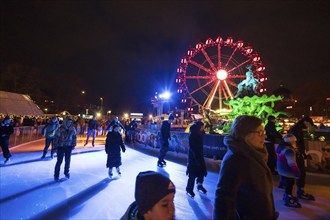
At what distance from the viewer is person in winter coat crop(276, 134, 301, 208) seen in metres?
4.49

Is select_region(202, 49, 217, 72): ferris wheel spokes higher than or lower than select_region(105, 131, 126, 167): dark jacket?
higher

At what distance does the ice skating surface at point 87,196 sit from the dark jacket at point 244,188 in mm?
2424

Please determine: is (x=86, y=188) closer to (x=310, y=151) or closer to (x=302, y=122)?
(x=302, y=122)

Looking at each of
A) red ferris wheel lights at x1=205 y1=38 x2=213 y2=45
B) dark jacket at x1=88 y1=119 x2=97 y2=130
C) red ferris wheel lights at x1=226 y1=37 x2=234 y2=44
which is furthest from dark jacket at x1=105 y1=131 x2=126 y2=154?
red ferris wheel lights at x1=205 y1=38 x2=213 y2=45

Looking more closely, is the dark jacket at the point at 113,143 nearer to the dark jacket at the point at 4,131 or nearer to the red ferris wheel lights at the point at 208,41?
the dark jacket at the point at 4,131

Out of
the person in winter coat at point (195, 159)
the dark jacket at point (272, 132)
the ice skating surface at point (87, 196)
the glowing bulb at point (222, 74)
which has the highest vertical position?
the glowing bulb at point (222, 74)

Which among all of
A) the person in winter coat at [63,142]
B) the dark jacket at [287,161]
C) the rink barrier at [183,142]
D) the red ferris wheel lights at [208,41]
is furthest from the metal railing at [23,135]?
the red ferris wheel lights at [208,41]

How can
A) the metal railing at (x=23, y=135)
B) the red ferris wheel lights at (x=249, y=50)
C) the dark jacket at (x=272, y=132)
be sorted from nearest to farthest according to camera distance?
the dark jacket at (x=272, y=132) < the metal railing at (x=23, y=135) < the red ferris wheel lights at (x=249, y=50)

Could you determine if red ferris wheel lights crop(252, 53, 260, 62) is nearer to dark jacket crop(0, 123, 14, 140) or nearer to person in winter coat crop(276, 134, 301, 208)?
person in winter coat crop(276, 134, 301, 208)

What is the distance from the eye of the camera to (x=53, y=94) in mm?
45469

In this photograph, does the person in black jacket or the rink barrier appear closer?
the person in black jacket

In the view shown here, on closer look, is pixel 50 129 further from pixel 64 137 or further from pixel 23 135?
pixel 23 135

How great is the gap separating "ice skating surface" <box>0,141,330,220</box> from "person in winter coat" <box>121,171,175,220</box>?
3.02 m

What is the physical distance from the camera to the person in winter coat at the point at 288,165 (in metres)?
4.49
